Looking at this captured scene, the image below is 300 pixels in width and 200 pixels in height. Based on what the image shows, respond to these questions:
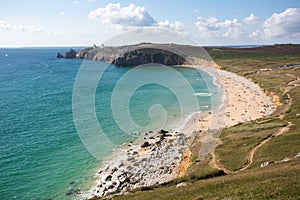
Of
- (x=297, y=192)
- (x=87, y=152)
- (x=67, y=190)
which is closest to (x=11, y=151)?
(x=87, y=152)

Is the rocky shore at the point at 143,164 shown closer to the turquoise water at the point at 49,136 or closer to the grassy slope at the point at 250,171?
the turquoise water at the point at 49,136

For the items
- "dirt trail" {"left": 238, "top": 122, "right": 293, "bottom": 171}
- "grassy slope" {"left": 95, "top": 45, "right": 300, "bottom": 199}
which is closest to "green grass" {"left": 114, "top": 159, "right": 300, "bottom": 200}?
"grassy slope" {"left": 95, "top": 45, "right": 300, "bottom": 199}

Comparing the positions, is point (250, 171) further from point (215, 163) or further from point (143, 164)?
point (143, 164)

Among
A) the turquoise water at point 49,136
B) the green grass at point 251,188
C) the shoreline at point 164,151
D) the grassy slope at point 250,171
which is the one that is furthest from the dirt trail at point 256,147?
→ the turquoise water at point 49,136

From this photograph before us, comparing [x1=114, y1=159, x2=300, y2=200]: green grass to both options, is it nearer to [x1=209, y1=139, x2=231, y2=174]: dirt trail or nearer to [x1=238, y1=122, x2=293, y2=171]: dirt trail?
[x1=238, y1=122, x2=293, y2=171]: dirt trail

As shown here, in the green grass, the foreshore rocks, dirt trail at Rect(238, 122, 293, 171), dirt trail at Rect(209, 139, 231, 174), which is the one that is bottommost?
the foreshore rocks

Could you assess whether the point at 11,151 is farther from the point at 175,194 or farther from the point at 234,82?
the point at 234,82

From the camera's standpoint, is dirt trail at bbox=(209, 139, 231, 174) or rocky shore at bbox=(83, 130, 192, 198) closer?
dirt trail at bbox=(209, 139, 231, 174)
